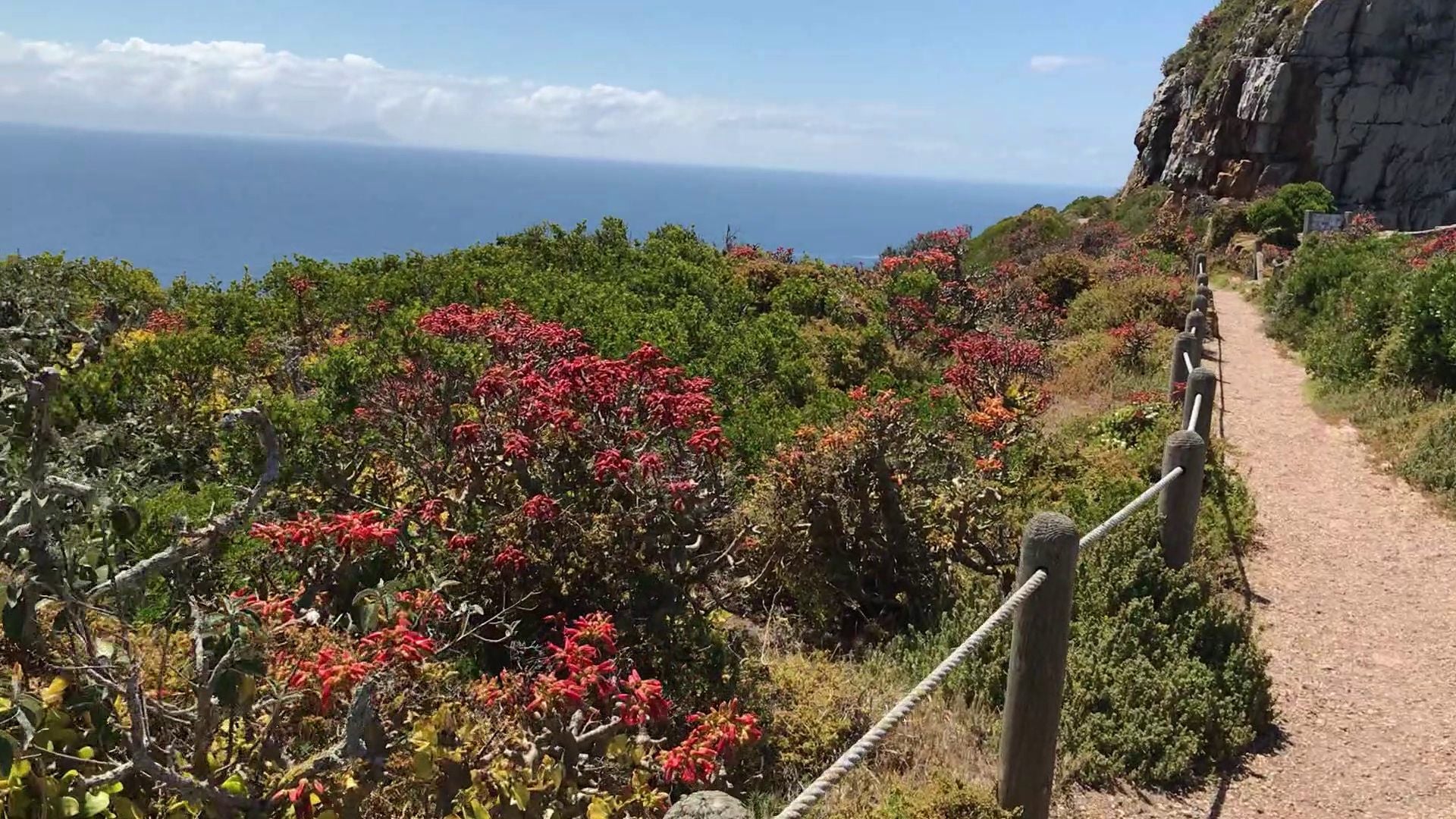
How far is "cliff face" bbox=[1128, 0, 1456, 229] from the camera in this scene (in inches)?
1641

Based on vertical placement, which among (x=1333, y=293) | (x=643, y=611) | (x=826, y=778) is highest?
(x=1333, y=293)

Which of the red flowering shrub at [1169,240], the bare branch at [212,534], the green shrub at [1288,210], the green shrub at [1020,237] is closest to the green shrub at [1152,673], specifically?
the bare branch at [212,534]

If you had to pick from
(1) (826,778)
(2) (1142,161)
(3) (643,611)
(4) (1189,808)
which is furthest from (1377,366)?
(2) (1142,161)

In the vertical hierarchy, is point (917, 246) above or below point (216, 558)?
above

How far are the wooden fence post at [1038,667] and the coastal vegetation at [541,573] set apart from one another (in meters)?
0.25

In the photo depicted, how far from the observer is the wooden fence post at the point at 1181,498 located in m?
5.48

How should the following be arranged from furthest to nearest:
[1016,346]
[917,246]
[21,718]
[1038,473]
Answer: [917,246] → [1016,346] → [1038,473] → [21,718]

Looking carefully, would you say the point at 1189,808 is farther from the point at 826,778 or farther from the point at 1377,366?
the point at 1377,366

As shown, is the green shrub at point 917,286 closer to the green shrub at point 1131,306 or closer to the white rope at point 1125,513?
the green shrub at point 1131,306

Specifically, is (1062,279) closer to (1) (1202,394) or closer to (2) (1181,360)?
(2) (1181,360)

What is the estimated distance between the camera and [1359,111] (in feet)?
136

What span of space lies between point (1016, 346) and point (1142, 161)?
47.5 meters

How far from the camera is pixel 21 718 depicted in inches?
94.6

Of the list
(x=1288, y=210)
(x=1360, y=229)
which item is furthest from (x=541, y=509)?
(x=1288, y=210)
